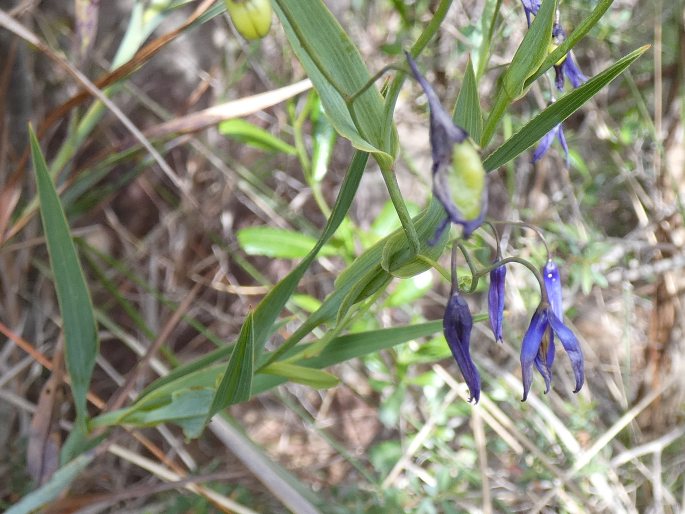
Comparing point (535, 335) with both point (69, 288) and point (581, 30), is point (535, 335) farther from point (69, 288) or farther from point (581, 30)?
point (69, 288)

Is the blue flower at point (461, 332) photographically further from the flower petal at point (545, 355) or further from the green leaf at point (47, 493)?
the green leaf at point (47, 493)

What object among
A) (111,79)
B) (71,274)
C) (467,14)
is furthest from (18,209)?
(467,14)

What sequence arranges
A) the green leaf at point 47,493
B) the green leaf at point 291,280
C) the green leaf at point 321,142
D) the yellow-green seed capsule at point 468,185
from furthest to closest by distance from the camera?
the green leaf at point 321,142
the green leaf at point 47,493
the green leaf at point 291,280
the yellow-green seed capsule at point 468,185

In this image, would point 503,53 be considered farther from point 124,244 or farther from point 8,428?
point 8,428

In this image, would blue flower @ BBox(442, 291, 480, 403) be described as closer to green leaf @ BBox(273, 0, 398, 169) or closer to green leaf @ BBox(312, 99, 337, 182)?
green leaf @ BBox(273, 0, 398, 169)

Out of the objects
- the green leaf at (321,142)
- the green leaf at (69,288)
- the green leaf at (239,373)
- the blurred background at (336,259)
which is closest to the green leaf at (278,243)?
the blurred background at (336,259)

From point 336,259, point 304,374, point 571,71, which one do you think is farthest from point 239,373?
point 336,259

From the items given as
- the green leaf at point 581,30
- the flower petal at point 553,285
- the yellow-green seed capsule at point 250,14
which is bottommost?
the flower petal at point 553,285
